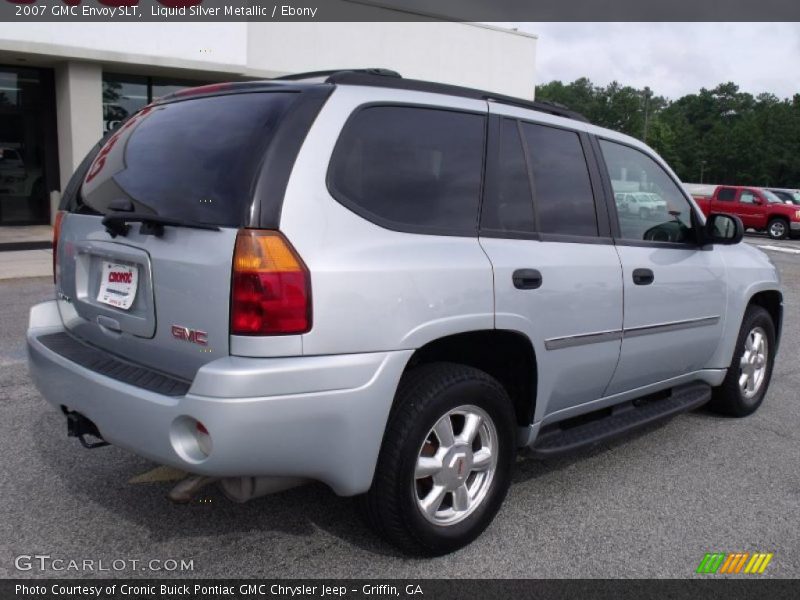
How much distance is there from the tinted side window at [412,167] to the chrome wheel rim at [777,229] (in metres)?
24.4

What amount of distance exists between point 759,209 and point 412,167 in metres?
25.0

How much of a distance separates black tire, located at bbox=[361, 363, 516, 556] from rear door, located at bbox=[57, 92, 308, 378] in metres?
0.72

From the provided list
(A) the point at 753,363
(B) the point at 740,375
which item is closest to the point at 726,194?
(A) the point at 753,363

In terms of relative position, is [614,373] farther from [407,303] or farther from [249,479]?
[249,479]

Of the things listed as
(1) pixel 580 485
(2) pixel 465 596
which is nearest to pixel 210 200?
(2) pixel 465 596

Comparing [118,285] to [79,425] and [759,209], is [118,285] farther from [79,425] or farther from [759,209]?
[759,209]

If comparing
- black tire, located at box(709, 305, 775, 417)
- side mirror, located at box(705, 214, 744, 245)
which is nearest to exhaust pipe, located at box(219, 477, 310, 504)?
side mirror, located at box(705, 214, 744, 245)

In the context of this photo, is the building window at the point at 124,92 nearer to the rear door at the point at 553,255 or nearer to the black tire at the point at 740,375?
the black tire at the point at 740,375

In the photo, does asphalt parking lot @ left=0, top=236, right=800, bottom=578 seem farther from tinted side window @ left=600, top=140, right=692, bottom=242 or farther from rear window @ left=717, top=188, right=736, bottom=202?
rear window @ left=717, top=188, right=736, bottom=202

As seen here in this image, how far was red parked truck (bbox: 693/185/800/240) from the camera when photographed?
24.4 m

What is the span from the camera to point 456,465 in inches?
121

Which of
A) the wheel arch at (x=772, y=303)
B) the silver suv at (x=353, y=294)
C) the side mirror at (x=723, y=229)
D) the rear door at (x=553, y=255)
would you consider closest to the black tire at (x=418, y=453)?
the silver suv at (x=353, y=294)

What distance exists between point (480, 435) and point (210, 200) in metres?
1.45

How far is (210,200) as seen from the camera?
8.94 feet
